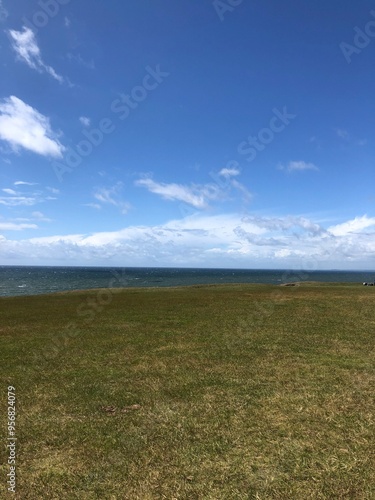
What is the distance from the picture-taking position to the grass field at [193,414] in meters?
7.16

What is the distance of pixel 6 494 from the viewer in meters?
6.81

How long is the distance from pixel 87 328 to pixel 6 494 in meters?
18.1

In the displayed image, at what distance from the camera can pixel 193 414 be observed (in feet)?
34.0

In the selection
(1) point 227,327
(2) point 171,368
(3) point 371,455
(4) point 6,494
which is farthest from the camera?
(1) point 227,327

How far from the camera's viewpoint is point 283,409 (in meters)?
10.6

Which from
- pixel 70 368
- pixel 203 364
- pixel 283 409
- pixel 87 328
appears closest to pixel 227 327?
pixel 203 364

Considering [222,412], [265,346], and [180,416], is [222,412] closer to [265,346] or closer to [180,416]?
[180,416]

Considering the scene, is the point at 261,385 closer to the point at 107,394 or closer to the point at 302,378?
the point at 302,378

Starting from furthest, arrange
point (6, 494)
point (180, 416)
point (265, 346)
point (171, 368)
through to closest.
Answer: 1. point (265, 346)
2. point (171, 368)
3. point (180, 416)
4. point (6, 494)

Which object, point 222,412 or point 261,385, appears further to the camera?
point 261,385

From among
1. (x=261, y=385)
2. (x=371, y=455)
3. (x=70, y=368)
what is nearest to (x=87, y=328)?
(x=70, y=368)

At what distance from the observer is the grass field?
7160mm

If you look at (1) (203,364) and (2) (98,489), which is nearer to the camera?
(2) (98,489)

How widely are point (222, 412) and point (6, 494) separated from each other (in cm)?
603
